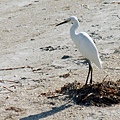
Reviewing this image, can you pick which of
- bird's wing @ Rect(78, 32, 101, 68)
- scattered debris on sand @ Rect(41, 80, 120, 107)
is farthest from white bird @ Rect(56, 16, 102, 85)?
scattered debris on sand @ Rect(41, 80, 120, 107)

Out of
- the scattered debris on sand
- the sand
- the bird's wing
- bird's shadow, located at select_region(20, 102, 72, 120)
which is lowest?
the sand

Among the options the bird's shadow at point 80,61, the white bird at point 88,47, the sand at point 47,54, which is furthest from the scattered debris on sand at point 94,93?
the bird's shadow at point 80,61

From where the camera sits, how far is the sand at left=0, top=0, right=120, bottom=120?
901cm

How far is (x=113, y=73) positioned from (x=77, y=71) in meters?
0.83

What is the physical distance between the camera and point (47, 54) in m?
13.2

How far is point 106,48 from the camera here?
13398 millimetres

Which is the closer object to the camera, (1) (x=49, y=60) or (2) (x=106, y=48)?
(1) (x=49, y=60)

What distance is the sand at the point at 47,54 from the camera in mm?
9008

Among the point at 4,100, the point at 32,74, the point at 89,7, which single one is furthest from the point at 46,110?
the point at 89,7

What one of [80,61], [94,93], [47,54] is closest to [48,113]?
[94,93]

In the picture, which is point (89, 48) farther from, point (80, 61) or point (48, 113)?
point (80, 61)

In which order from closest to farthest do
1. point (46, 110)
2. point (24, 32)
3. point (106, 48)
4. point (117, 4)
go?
point (46, 110) → point (106, 48) → point (24, 32) → point (117, 4)

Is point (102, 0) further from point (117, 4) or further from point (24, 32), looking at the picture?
point (24, 32)

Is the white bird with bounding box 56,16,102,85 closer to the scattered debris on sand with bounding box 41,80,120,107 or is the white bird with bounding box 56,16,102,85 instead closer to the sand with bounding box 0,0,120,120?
the scattered debris on sand with bounding box 41,80,120,107
